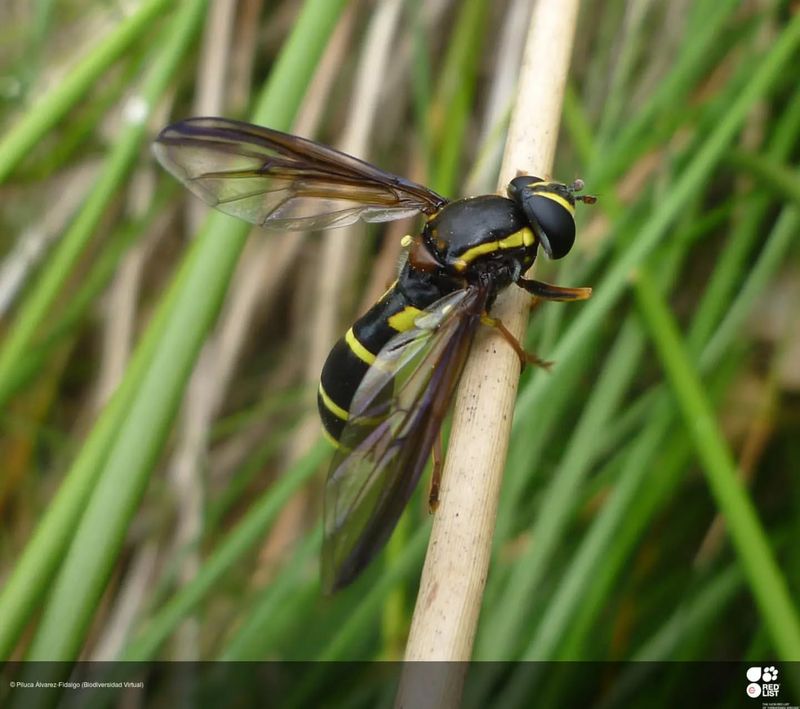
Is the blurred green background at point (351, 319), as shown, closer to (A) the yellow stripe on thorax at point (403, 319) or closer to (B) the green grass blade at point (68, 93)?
(B) the green grass blade at point (68, 93)

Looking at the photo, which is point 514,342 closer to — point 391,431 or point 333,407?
point 391,431

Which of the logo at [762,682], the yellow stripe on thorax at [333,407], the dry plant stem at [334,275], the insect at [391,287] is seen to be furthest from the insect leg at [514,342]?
the dry plant stem at [334,275]

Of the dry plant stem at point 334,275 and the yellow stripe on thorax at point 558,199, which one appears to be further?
the dry plant stem at point 334,275

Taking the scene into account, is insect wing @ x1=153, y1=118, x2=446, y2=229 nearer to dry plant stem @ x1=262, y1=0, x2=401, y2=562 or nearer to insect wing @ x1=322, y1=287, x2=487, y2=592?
insect wing @ x1=322, y1=287, x2=487, y2=592

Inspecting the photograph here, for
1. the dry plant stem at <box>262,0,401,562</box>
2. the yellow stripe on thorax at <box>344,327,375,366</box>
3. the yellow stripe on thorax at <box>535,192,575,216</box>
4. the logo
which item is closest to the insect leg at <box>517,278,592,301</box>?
the yellow stripe on thorax at <box>535,192,575,216</box>

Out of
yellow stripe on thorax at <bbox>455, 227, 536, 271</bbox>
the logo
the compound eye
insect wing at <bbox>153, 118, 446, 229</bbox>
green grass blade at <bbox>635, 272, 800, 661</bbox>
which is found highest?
insect wing at <bbox>153, 118, 446, 229</bbox>

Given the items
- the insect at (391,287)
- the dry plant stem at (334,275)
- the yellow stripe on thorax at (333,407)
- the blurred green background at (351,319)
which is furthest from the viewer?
the dry plant stem at (334,275)
